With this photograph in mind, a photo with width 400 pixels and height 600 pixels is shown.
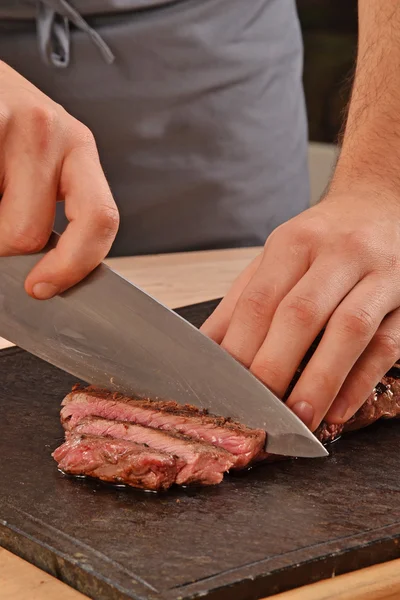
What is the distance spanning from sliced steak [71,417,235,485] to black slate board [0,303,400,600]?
3 centimetres

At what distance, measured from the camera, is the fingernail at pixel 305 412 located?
1705mm

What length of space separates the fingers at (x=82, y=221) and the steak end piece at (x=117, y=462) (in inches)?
11.8

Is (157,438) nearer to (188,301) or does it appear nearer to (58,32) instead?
(188,301)

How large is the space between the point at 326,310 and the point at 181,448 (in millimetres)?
358

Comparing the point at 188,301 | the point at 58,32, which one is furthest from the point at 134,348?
the point at 58,32

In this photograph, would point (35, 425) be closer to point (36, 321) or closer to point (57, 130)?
point (36, 321)

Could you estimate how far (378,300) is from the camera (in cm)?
177

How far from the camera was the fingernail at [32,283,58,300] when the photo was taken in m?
1.78

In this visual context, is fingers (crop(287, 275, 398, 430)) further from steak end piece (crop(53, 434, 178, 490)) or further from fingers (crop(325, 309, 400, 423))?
steak end piece (crop(53, 434, 178, 490))

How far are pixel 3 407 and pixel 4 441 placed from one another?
6.3 inches

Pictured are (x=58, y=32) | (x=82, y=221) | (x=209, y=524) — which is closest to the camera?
(x=209, y=524)

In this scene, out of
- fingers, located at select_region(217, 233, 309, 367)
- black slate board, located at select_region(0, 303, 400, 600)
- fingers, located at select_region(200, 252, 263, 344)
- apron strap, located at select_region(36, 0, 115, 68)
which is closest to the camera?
black slate board, located at select_region(0, 303, 400, 600)

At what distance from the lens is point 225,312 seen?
1963mm

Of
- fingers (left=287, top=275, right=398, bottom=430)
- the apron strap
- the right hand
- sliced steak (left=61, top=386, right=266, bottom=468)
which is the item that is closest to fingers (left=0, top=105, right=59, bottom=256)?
the right hand
